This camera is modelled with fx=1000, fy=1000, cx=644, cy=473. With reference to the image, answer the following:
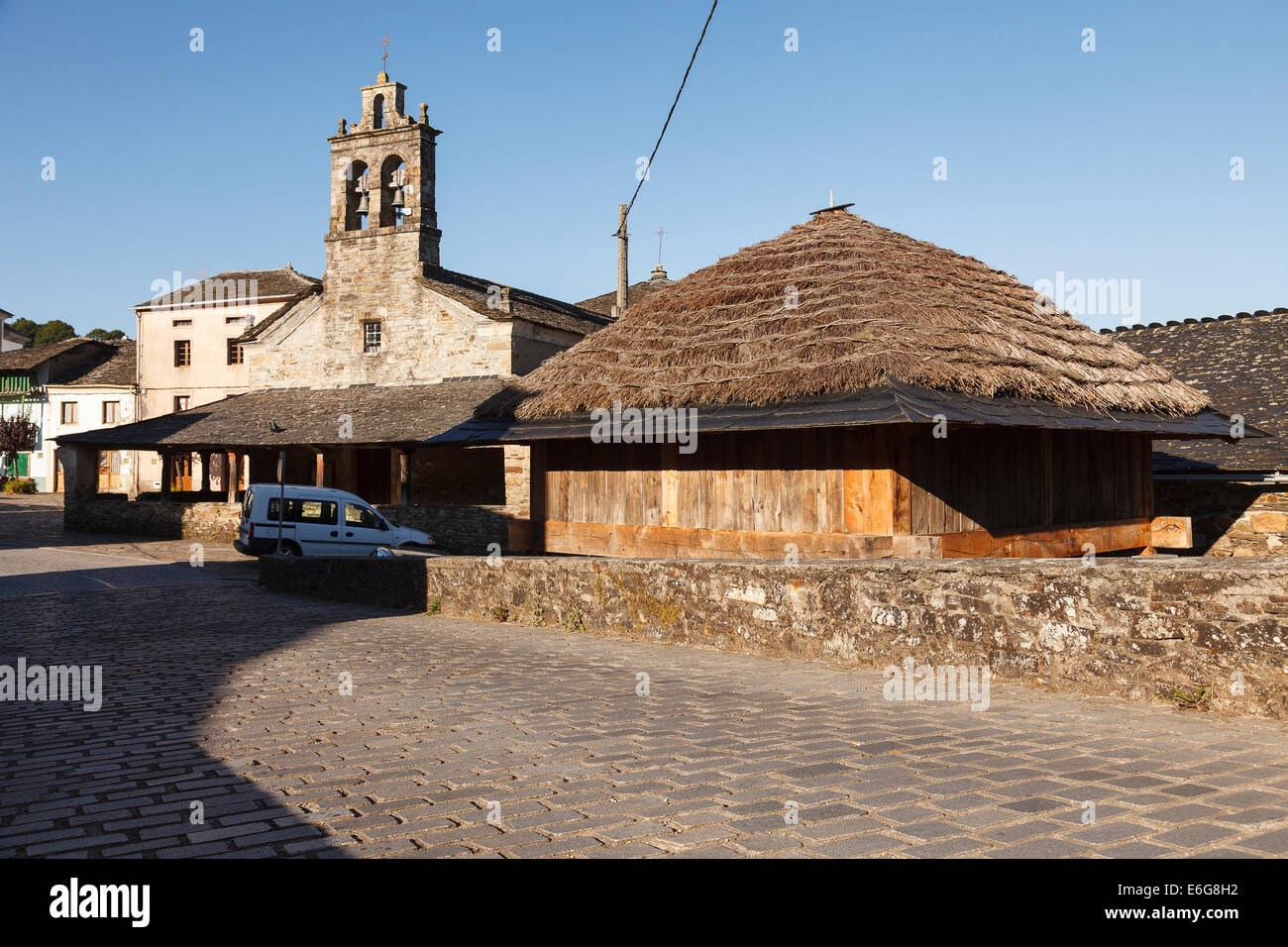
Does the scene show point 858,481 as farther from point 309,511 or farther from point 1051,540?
point 309,511

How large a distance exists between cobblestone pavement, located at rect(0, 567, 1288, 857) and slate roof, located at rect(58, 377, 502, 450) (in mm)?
17454

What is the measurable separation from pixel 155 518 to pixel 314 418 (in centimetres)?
503

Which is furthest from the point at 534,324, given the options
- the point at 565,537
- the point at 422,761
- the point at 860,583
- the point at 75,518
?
the point at 422,761

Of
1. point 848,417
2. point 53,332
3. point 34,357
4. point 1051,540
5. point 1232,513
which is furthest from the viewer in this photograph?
point 53,332

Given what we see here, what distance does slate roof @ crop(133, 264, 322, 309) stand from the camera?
42.5 metres

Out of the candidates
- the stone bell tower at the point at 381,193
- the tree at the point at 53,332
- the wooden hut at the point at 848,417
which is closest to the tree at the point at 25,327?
the tree at the point at 53,332

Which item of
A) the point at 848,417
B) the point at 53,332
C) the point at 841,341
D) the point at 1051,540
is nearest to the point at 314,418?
the point at 841,341

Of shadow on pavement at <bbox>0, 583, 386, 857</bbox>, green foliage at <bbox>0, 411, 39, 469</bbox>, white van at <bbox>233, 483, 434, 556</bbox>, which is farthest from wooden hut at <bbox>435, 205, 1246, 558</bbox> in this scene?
green foliage at <bbox>0, 411, 39, 469</bbox>

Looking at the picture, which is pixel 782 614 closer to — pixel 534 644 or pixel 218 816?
pixel 534 644

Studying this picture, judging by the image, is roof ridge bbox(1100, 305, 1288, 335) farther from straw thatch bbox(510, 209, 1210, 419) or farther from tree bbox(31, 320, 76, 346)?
tree bbox(31, 320, 76, 346)

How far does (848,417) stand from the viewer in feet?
34.2

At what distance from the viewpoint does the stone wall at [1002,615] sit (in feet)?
18.3

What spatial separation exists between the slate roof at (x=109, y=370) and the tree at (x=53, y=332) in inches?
1216

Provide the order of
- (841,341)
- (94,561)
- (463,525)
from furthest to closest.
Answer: (463,525)
(94,561)
(841,341)
